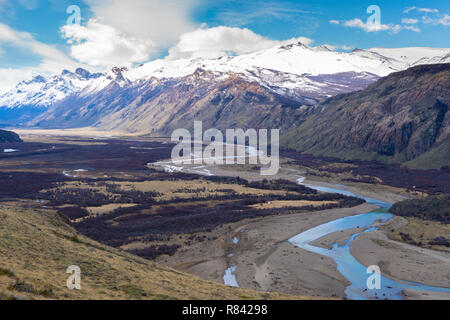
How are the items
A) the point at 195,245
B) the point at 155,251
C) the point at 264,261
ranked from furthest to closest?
the point at 195,245, the point at 155,251, the point at 264,261

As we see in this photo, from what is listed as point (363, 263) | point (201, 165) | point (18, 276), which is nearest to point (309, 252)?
point (363, 263)

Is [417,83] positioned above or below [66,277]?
above

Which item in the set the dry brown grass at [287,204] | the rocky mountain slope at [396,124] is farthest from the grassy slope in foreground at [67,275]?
the rocky mountain slope at [396,124]

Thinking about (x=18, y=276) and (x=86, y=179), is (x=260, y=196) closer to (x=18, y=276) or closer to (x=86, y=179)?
(x=86, y=179)

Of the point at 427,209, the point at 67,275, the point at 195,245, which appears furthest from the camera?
the point at 427,209

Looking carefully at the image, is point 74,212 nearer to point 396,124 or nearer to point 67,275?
point 67,275

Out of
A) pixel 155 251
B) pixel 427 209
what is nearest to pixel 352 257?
pixel 155 251
